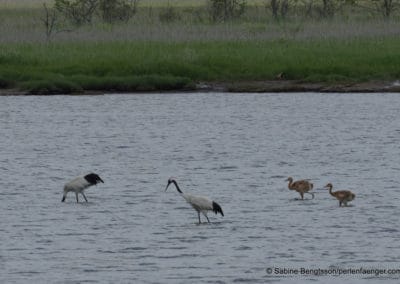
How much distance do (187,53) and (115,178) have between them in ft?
54.0

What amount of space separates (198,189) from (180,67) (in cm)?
1703

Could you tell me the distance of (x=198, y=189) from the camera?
19.7m

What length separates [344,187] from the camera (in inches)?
778

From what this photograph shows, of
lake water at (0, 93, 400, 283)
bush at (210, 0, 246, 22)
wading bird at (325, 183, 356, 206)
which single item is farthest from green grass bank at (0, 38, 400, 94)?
wading bird at (325, 183, 356, 206)

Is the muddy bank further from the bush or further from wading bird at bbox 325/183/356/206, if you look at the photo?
wading bird at bbox 325/183/356/206

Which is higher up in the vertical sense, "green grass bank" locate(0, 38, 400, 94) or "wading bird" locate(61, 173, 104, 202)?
"wading bird" locate(61, 173, 104, 202)

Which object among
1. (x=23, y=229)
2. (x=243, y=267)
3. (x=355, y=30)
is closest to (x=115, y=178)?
(x=23, y=229)

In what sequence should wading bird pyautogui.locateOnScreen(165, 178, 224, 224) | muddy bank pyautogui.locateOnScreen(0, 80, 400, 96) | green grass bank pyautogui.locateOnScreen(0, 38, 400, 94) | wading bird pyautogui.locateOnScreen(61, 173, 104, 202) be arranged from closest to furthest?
wading bird pyautogui.locateOnScreen(165, 178, 224, 224) < wading bird pyautogui.locateOnScreen(61, 173, 104, 202) < green grass bank pyautogui.locateOnScreen(0, 38, 400, 94) < muddy bank pyautogui.locateOnScreen(0, 80, 400, 96)

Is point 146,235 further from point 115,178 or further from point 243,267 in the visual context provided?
point 115,178

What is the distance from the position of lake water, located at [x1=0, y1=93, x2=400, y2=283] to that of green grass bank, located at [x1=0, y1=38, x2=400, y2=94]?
1376 millimetres

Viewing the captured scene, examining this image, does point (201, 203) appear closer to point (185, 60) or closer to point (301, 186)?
point (301, 186)

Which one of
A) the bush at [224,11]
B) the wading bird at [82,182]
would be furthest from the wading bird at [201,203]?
the bush at [224,11]

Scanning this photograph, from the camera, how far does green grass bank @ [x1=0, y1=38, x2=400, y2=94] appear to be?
3612cm

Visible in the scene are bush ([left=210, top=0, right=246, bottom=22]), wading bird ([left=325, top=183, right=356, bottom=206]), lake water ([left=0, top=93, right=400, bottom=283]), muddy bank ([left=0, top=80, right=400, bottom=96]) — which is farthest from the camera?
bush ([left=210, top=0, right=246, bottom=22])
